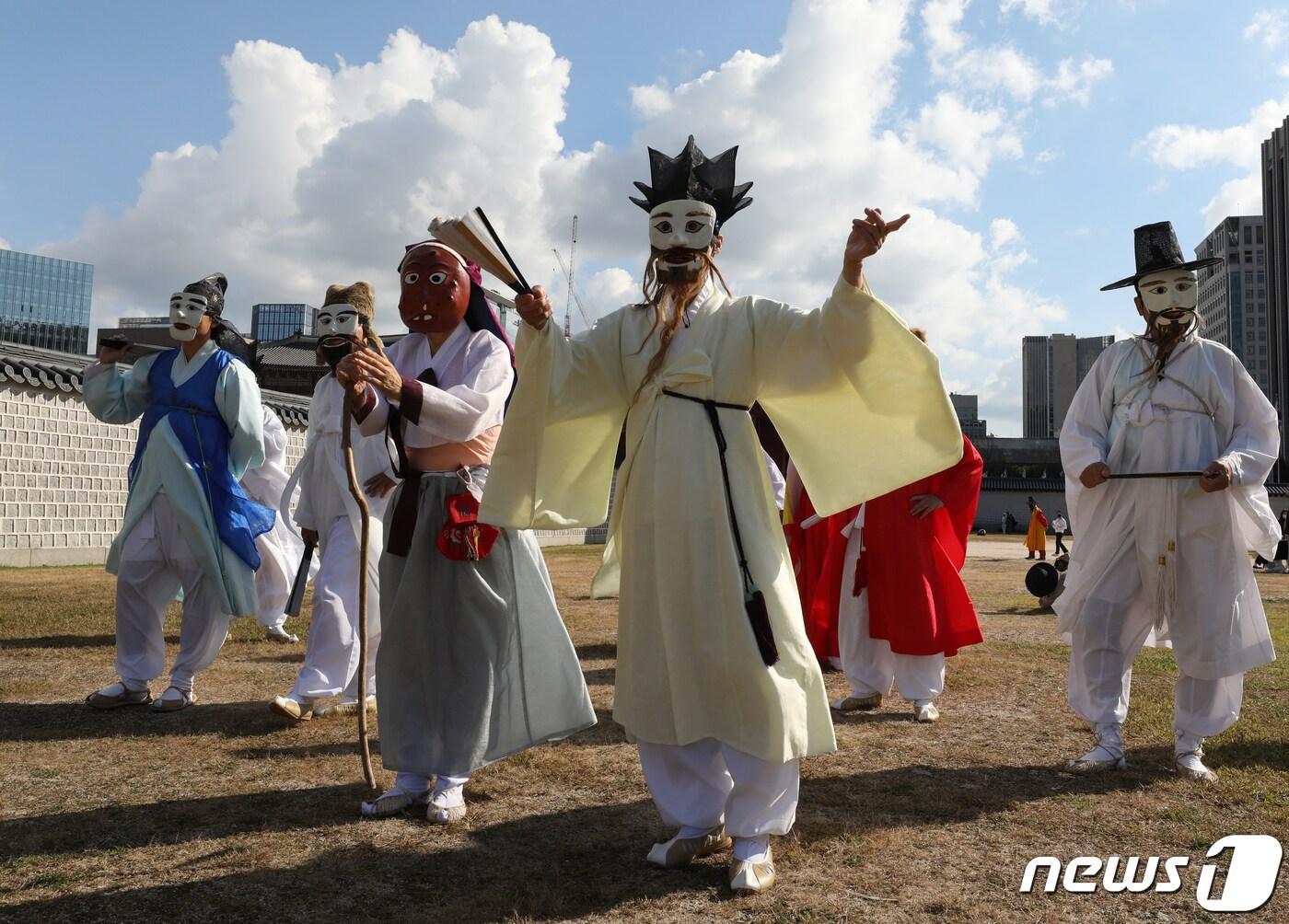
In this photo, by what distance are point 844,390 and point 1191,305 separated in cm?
232

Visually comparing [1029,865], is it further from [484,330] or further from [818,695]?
[484,330]

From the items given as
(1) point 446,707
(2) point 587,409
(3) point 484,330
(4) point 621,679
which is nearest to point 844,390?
(2) point 587,409

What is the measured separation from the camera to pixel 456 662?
3.79 meters

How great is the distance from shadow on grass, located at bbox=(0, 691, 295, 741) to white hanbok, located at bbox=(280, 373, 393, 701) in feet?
1.14

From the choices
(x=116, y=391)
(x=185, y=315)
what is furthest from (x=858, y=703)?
(x=116, y=391)

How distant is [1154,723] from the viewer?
531 centimetres

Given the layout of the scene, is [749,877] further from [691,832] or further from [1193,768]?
[1193,768]

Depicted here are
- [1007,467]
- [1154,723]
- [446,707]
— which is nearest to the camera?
[446,707]

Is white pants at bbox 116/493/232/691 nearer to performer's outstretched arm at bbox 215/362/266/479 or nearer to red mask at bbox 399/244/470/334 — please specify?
performer's outstretched arm at bbox 215/362/266/479

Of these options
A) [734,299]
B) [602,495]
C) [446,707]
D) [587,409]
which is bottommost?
[446,707]

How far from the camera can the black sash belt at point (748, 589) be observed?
3053 millimetres

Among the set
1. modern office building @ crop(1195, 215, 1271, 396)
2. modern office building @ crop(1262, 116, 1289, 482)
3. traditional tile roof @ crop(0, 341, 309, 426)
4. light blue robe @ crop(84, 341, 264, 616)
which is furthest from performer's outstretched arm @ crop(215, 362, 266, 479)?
modern office building @ crop(1195, 215, 1271, 396)

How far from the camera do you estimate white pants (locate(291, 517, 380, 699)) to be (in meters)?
5.25

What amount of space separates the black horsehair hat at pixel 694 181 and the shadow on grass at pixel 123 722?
336 centimetres
